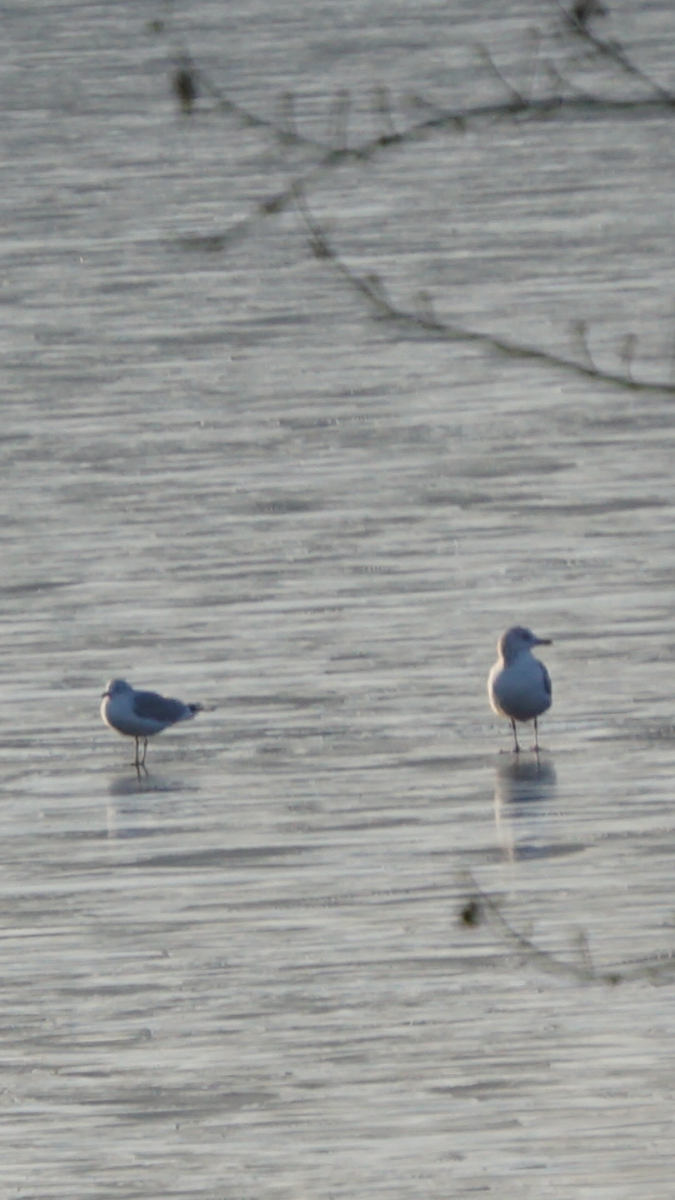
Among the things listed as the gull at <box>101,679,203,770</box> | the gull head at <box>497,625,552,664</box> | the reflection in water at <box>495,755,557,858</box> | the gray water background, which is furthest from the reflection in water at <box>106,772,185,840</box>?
the gull head at <box>497,625,552,664</box>

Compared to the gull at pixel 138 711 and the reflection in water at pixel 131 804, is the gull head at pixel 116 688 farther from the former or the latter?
the reflection in water at pixel 131 804

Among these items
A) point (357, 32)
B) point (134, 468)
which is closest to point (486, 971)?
point (134, 468)

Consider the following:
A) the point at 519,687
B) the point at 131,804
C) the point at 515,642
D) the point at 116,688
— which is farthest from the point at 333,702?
the point at 131,804

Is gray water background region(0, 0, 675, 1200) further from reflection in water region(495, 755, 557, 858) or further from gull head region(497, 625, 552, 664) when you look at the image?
gull head region(497, 625, 552, 664)

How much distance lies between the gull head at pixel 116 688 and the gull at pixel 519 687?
182cm

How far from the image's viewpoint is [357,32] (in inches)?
2077

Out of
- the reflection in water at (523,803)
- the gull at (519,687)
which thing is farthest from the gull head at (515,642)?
the reflection in water at (523,803)

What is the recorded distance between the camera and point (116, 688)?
46.2ft

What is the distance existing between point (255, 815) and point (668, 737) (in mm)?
2219

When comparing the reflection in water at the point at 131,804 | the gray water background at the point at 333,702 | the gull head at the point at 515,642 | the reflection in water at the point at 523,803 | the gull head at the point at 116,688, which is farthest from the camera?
the gull head at the point at 515,642

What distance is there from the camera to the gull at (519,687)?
13445 millimetres

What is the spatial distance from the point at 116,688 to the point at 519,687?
210 cm

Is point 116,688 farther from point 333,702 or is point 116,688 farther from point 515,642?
point 515,642

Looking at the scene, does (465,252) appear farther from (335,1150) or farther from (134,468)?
(335,1150)
